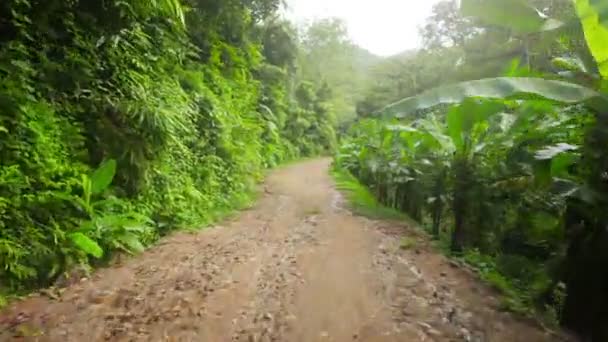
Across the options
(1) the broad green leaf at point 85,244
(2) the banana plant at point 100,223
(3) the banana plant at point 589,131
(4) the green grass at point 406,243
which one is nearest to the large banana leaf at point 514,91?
(3) the banana plant at point 589,131

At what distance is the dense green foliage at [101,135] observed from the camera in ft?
11.7

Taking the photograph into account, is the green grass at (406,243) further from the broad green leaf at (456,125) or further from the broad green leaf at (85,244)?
the broad green leaf at (85,244)

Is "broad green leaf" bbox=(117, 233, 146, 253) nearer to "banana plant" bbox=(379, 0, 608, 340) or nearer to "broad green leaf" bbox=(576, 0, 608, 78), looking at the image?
"banana plant" bbox=(379, 0, 608, 340)

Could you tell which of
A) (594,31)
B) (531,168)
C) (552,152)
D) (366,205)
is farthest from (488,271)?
(366,205)

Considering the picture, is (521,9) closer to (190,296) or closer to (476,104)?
(476,104)

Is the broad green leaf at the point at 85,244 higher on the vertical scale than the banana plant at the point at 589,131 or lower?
lower

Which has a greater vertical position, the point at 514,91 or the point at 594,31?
the point at 594,31

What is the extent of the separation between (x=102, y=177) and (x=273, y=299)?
239 centimetres

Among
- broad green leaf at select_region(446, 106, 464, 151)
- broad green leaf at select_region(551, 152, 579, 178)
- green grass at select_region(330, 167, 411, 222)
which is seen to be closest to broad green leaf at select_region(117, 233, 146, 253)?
broad green leaf at select_region(446, 106, 464, 151)

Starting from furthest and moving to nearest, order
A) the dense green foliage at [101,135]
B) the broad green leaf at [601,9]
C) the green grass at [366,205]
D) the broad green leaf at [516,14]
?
the green grass at [366,205]
the dense green foliage at [101,135]
the broad green leaf at [516,14]
the broad green leaf at [601,9]

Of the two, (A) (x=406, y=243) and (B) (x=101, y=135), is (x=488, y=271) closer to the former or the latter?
(A) (x=406, y=243)

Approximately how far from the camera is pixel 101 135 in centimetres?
479

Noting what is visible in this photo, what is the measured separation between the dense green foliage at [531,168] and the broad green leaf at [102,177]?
309cm

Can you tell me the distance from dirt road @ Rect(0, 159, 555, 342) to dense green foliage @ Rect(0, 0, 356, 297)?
1.35 feet
